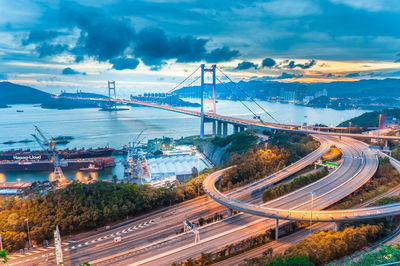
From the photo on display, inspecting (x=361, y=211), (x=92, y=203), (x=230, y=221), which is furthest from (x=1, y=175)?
(x=361, y=211)

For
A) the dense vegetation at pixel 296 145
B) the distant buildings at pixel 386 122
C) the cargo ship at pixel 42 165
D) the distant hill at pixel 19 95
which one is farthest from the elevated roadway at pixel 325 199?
the distant hill at pixel 19 95

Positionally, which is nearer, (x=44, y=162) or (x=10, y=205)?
Answer: (x=10, y=205)

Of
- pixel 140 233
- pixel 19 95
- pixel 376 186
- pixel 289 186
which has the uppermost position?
pixel 19 95

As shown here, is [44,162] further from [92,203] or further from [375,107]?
[375,107]

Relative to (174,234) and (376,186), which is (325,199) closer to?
(376,186)

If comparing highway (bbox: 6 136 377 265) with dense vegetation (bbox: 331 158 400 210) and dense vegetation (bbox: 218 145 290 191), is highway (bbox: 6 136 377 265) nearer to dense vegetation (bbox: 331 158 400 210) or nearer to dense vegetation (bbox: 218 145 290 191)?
dense vegetation (bbox: 331 158 400 210)

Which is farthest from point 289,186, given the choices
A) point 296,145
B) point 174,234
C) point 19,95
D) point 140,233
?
point 19,95
